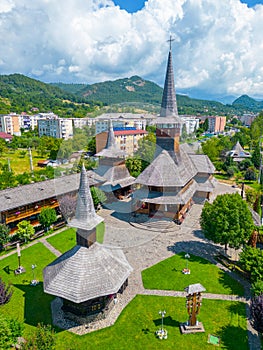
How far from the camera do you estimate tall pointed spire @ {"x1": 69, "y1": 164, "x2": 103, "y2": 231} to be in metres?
13.0

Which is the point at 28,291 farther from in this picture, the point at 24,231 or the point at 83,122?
the point at 83,122

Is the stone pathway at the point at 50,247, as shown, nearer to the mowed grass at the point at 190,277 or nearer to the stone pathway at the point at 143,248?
the stone pathway at the point at 143,248

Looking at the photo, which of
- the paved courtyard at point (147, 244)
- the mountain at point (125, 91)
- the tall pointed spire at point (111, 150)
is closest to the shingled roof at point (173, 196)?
the paved courtyard at point (147, 244)

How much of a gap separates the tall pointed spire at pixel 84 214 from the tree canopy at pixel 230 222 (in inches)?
526

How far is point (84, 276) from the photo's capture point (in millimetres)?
15164

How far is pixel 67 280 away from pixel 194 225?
2028 cm

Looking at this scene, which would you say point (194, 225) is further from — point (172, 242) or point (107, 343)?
point (107, 343)

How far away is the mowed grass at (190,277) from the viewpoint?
19734mm

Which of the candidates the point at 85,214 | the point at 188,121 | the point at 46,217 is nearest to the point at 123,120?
the point at 85,214

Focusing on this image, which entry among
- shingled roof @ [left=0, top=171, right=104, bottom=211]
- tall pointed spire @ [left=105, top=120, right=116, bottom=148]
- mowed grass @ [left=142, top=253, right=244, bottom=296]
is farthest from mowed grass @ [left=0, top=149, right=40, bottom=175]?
tall pointed spire @ [left=105, top=120, right=116, bottom=148]

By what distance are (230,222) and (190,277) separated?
6054 millimetres

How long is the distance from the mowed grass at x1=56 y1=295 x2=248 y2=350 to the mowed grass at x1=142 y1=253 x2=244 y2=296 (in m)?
1.56

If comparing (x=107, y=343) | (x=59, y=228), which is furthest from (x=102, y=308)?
(x=59, y=228)

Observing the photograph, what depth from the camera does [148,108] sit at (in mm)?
8719
